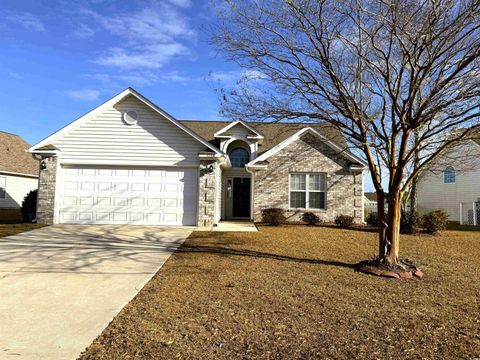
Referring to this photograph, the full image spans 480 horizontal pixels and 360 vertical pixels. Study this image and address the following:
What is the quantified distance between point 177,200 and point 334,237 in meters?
6.17

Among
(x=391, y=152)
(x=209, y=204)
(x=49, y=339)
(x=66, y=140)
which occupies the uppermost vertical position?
(x=66, y=140)

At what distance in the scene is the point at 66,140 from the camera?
1412 centimetres

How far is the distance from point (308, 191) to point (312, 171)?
1.00 meters

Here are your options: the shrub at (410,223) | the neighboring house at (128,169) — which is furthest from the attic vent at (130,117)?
the shrub at (410,223)

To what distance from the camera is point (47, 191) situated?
13711 millimetres

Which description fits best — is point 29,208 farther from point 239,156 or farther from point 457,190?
point 457,190

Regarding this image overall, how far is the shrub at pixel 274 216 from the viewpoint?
1555 centimetres

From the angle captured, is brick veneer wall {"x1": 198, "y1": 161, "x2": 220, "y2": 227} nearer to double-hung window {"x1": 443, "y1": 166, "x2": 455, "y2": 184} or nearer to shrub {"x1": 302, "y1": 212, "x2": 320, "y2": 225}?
shrub {"x1": 302, "y1": 212, "x2": 320, "y2": 225}

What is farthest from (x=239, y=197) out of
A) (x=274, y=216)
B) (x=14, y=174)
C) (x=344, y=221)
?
(x=14, y=174)

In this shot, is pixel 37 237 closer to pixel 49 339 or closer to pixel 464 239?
pixel 49 339

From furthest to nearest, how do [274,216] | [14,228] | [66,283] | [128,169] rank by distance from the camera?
[274,216] < [128,169] < [14,228] < [66,283]

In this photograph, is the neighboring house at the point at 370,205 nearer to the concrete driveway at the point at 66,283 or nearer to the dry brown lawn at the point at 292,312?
the dry brown lawn at the point at 292,312

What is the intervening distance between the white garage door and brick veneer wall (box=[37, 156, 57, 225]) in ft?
1.21

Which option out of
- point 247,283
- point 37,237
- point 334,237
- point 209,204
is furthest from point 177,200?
point 247,283
